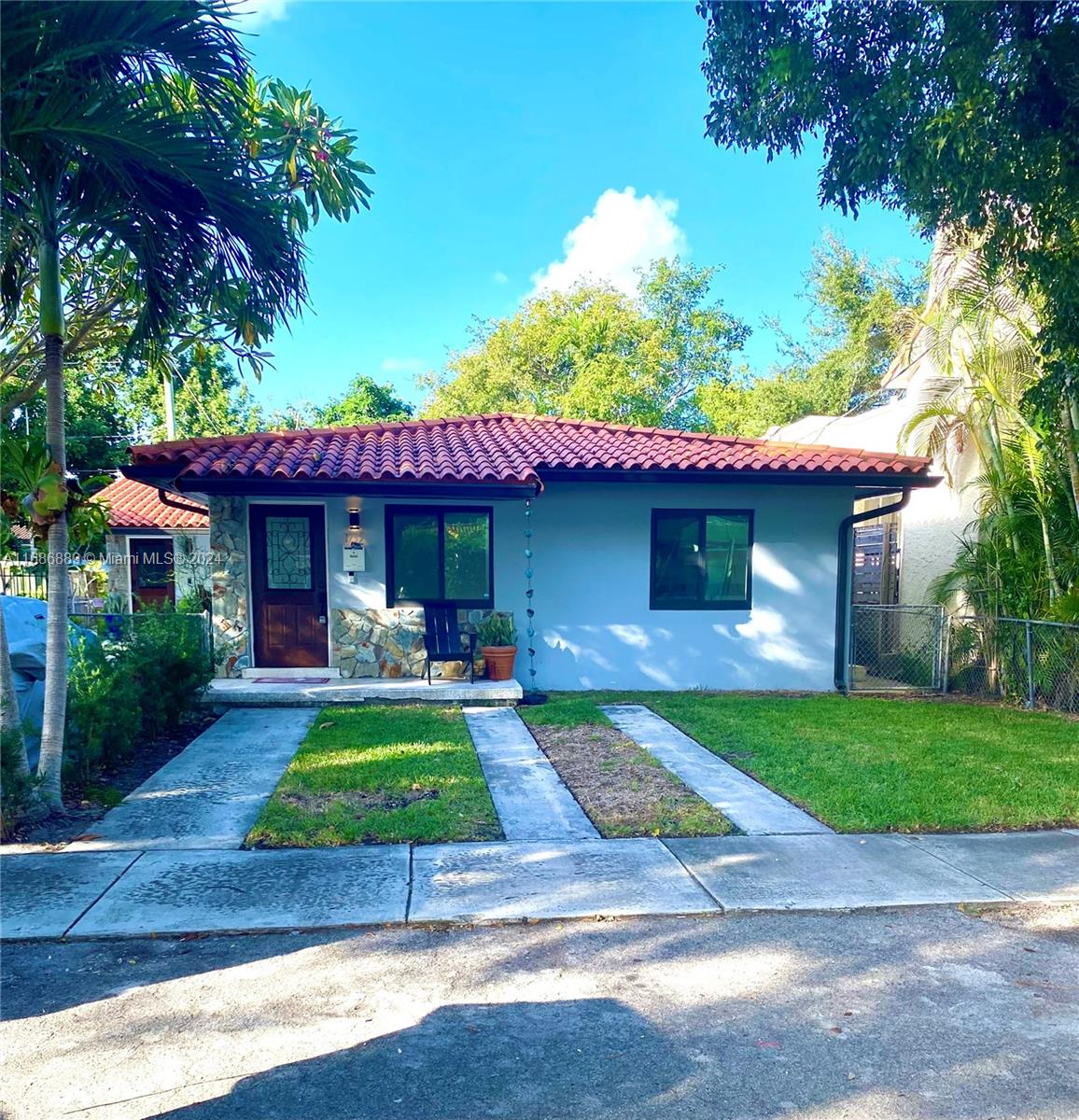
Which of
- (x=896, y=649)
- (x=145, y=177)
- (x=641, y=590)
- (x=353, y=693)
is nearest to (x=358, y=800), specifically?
(x=353, y=693)

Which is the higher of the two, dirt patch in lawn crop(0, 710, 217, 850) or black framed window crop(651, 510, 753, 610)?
black framed window crop(651, 510, 753, 610)

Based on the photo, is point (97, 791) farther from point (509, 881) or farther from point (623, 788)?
point (623, 788)

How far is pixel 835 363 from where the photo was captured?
25703mm

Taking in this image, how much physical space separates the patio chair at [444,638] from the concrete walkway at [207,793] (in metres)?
1.97

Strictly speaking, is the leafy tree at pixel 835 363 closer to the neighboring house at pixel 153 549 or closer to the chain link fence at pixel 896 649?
the chain link fence at pixel 896 649

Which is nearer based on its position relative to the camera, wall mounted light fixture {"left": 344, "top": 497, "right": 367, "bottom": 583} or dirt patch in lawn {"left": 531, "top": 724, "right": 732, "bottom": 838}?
dirt patch in lawn {"left": 531, "top": 724, "right": 732, "bottom": 838}

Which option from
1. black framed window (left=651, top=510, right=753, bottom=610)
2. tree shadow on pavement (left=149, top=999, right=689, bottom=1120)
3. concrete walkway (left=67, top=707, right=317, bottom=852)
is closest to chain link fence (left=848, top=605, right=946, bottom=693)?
black framed window (left=651, top=510, right=753, bottom=610)

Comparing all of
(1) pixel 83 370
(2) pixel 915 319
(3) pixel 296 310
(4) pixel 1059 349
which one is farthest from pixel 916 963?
(1) pixel 83 370

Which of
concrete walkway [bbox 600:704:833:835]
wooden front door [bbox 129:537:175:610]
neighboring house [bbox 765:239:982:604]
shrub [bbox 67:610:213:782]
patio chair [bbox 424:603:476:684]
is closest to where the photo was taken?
concrete walkway [bbox 600:704:833:835]

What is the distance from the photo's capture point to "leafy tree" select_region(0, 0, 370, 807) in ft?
14.7

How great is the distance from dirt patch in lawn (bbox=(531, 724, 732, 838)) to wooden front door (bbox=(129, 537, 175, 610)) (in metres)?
14.6

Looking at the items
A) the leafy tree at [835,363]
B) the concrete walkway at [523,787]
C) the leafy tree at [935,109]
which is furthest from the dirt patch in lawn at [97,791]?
the leafy tree at [835,363]

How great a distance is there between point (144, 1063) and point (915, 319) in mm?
10807

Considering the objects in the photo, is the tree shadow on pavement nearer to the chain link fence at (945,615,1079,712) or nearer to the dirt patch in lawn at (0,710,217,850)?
the dirt patch in lawn at (0,710,217,850)
